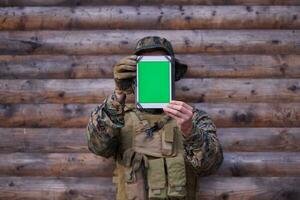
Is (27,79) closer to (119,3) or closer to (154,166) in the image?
(119,3)

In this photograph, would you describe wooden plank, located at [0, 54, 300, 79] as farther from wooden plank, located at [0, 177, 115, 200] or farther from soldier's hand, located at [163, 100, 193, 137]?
soldier's hand, located at [163, 100, 193, 137]

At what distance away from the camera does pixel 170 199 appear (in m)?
3.09

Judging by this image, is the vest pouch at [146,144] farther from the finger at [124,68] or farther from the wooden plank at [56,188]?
the wooden plank at [56,188]

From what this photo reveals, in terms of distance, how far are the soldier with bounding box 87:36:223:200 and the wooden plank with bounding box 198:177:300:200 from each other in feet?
1.79

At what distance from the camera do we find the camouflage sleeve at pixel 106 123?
2916 mm

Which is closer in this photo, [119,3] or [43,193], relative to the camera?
[43,193]

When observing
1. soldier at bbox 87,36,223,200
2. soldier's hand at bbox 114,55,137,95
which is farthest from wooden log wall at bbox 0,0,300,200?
soldier's hand at bbox 114,55,137,95

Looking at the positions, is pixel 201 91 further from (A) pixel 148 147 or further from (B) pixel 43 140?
(B) pixel 43 140

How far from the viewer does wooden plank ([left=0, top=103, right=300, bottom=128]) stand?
3.89 metres

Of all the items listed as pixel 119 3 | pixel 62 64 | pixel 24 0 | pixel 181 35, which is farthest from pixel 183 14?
pixel 24 0

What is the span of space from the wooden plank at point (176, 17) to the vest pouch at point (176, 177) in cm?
134

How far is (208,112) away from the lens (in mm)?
3885

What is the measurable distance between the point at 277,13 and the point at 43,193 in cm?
226

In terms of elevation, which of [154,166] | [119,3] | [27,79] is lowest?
[154,166]
